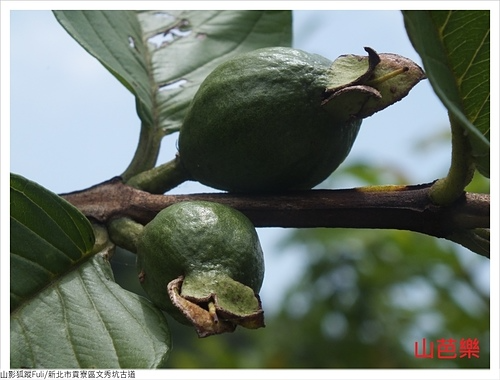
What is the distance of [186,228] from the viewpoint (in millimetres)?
1034

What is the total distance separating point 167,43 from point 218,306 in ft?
2.91

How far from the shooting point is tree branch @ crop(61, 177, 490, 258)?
1.06 meters

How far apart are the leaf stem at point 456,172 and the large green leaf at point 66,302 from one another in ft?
1.55

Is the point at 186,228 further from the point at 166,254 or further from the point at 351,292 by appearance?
the point at 351,292

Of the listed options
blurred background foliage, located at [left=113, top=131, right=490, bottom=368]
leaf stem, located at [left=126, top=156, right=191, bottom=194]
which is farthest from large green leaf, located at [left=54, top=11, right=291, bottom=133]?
blurred background foliage, located at [left=113, top=131, right=490, bottom=368]

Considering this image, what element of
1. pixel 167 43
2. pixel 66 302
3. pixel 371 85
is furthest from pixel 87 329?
pixel 167 43

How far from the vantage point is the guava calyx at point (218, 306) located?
3.08 ft

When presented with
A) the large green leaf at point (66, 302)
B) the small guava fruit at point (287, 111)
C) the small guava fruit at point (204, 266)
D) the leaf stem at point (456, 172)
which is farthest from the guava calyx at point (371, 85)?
the large green leaf at point (66, 302)

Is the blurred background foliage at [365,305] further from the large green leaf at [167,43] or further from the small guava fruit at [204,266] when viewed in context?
the small guava fruit at [204,266]

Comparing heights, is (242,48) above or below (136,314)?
above

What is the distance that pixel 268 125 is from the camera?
3.57 feet

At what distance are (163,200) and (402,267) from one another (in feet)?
6.09

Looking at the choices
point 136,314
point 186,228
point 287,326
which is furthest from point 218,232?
point 287,326

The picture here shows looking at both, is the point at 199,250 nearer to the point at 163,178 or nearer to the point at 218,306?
the point at 218,306
